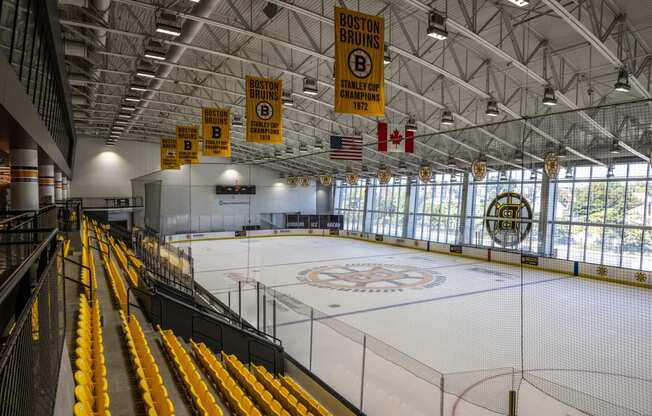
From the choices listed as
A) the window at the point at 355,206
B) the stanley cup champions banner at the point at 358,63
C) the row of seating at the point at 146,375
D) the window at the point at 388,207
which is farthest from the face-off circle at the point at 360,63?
the window at the point at 355,206

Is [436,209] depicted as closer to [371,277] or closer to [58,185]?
[371,277]

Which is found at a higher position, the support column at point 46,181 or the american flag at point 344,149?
the american flag at point 344,149

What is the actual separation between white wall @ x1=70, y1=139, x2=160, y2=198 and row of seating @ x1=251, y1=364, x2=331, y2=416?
36.0m

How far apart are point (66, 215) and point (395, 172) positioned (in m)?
26.7

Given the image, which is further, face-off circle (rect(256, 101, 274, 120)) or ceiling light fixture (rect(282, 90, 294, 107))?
ceiling light fixture (rect(282, 90, 294, 107))

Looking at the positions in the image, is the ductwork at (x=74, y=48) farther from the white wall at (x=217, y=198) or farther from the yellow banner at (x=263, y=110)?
the white wall at (x=217, y=198)

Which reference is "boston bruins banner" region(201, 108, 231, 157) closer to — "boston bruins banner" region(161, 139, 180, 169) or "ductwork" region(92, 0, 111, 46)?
"ductwork" region(92, 0, 111, 46)

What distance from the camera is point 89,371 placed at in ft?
19.7

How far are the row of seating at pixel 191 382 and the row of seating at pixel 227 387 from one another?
0.33 m

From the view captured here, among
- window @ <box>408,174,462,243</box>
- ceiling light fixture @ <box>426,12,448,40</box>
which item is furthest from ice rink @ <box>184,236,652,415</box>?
window @ <box>408,174,462,243</box>

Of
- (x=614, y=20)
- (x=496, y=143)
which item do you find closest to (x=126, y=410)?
(x=614, y=20)

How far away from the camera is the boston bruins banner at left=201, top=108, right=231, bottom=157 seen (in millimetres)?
17766

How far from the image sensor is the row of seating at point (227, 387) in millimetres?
6323

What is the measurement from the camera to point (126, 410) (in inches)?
220
